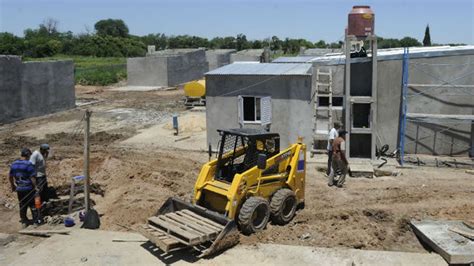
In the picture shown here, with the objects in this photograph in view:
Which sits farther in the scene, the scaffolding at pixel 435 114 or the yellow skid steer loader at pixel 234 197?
the scaffolding at pixel 435 114

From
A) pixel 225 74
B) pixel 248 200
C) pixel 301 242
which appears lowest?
pixel 301 242

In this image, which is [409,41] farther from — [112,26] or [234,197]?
[234,197]

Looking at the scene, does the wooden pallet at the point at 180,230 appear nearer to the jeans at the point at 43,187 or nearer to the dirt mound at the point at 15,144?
the jeans at the point at 43,187

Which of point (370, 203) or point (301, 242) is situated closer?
point (301, 242)

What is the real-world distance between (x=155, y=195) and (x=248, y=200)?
13.1 ft

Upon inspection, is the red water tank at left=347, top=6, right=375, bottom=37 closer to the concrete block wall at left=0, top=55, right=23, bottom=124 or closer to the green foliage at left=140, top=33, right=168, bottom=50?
the concrete block wall at left=0, top=55, right=23, bottom=124

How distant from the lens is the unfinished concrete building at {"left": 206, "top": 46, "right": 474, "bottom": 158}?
16.7m

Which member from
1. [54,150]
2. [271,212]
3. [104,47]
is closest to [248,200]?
[271,212]

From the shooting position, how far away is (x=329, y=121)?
1703 cm

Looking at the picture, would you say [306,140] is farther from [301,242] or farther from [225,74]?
[301,242]

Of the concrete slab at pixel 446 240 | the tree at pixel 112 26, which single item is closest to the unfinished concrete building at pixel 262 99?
the concrete slab at pixel 446 240

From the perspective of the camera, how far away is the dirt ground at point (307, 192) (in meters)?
10.6

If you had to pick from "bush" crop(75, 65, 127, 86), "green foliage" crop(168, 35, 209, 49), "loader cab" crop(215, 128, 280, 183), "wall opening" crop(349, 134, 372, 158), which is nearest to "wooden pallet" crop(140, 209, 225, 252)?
"loader cab" crop(215, 128, 280, 183)

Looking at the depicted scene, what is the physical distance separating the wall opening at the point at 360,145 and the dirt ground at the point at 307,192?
189cm
